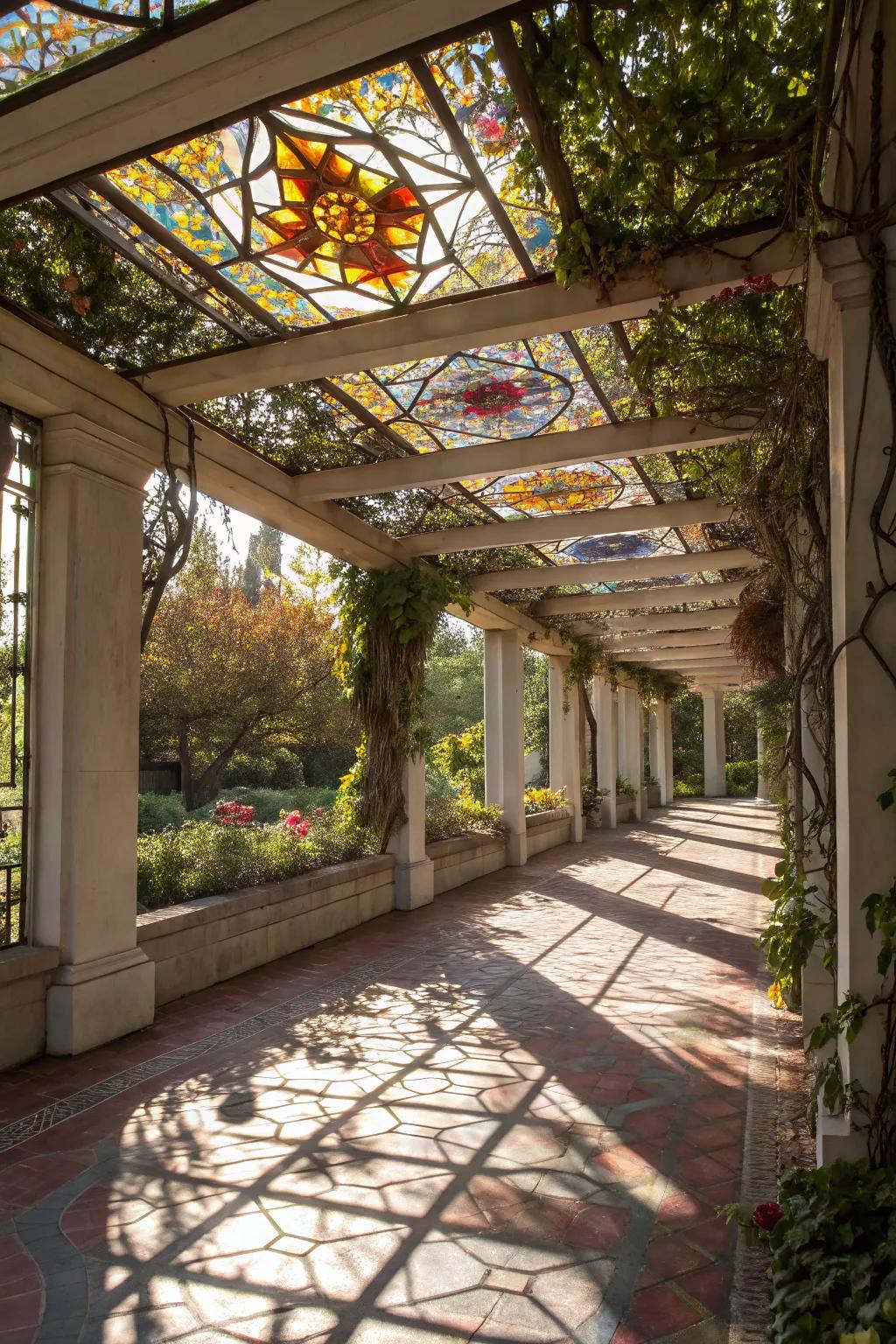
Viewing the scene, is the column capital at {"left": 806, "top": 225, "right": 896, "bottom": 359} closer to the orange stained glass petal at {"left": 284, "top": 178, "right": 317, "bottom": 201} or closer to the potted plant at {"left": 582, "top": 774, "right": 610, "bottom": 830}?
the orange stained glass petal at {"left": 284, "top": 178, "right": 317, "bottom": 201}

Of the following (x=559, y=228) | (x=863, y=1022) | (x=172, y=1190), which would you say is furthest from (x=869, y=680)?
(x=172, y=1190)

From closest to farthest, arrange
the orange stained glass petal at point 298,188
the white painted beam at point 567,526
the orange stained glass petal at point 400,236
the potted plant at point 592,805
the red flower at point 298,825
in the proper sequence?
the orange stained glass petal at point 298,188 → the orange stained glass petal at point 400,236 → the white painted beam at point 567,526 → the red flower at point 298,825 → the potted plant at point 592,805

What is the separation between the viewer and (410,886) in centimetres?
900

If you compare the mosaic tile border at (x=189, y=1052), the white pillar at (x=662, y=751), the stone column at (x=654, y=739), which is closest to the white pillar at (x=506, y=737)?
the mosaic tile border at (x=189, y=1052)

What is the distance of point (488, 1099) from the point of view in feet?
13.5

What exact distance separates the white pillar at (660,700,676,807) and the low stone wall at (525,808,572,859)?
10.5 m

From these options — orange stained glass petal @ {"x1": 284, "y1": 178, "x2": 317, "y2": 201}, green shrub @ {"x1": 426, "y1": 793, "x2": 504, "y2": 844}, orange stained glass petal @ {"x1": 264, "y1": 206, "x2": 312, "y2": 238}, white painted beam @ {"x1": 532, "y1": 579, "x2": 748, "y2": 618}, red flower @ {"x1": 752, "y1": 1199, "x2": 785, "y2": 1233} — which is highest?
orange stained glass petal @ {"x1": 284, "y1": 178, "x2": 317, "y2": 201}

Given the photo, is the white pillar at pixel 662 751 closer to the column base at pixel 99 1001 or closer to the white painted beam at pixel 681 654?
the white painted beam at pixel 681 654

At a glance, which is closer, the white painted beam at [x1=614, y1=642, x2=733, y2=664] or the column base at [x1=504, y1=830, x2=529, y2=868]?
the column base at [x1=504, y1=830, x2=529, y2=868]

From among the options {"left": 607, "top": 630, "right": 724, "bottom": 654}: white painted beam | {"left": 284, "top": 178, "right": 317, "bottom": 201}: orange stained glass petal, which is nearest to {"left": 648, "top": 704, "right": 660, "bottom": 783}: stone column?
{"left": 607, "top": 630, "right": 724, "bottom": 654}: white painted beam

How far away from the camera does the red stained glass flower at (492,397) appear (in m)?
5.60

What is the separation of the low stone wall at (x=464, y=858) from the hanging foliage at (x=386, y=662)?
3.89 ft

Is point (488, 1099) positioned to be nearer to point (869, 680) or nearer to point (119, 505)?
point (869, 680)

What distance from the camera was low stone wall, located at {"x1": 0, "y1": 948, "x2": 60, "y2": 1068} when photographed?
4.40 meters
